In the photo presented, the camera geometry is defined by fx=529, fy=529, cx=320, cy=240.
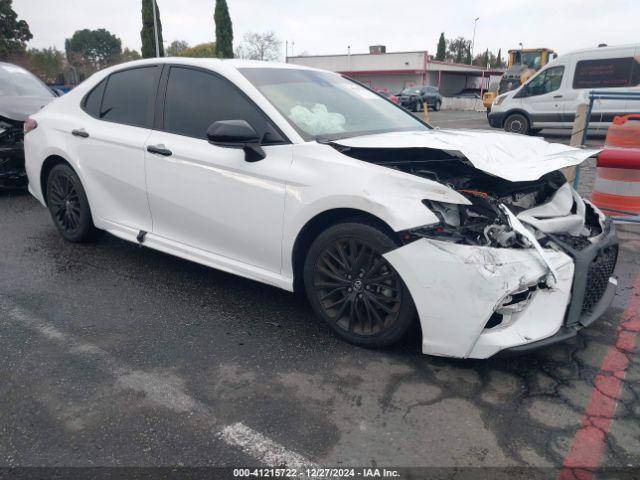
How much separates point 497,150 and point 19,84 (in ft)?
23.7

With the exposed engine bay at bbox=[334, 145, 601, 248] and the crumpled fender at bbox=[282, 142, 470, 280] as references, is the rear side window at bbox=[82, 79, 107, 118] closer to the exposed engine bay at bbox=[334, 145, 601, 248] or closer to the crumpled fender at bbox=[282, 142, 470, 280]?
the crumpled fender at bbox=[282, 142, 470, 280]

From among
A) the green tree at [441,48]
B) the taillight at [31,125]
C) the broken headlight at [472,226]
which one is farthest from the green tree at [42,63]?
the green tree at [441,48]

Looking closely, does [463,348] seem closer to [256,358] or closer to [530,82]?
[256,358]

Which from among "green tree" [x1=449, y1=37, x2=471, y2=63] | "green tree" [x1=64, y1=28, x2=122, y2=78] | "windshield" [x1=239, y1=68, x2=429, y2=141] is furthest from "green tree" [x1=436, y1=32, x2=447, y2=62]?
"windshield" [x1=239, y1=68, x2=429, y2=141]

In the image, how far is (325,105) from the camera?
3.66 meters

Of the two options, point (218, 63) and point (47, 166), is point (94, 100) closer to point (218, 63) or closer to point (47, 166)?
point (47, 166)

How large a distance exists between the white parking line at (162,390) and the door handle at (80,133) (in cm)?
144

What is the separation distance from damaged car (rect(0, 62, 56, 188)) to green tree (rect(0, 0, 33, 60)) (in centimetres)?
3674

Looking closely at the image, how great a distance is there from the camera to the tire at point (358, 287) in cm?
283

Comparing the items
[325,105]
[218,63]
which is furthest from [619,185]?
[218,63]

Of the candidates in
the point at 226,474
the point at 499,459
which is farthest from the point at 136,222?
the point at 499,459

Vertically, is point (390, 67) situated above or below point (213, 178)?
above

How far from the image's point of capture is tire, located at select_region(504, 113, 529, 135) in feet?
48.7

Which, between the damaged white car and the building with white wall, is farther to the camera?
the building with white wall
